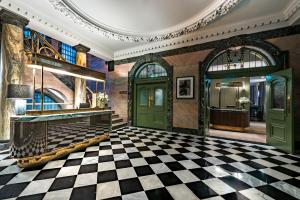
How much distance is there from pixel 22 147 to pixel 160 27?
5.19 m

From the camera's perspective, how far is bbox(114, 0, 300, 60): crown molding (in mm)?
3739

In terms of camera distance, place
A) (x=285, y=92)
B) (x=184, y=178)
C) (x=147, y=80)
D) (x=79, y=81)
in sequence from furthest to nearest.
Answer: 1. (x=147, y=80)
2. (x=79, y=81)
3. (x=285, y=92)
4. (x=184, y=178)

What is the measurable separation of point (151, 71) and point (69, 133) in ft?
14.8

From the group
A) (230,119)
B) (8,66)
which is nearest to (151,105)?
(230,119)

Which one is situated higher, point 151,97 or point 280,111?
point 151,97

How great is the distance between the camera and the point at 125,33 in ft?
17.4

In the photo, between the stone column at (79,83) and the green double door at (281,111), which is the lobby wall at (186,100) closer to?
the green double door at (281,111)

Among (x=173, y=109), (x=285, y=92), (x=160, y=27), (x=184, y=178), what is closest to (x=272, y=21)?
(x=285, y=92)

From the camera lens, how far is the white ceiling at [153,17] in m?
3.60

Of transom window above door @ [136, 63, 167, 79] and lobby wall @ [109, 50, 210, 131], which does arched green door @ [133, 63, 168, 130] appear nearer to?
transom window above door @ [136, 63, 167, 79]

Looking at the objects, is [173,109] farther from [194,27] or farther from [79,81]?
[79,81]

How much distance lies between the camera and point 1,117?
11.1ft

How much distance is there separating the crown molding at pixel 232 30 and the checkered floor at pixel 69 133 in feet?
14.1

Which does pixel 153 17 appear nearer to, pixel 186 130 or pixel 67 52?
pixel 186 130
